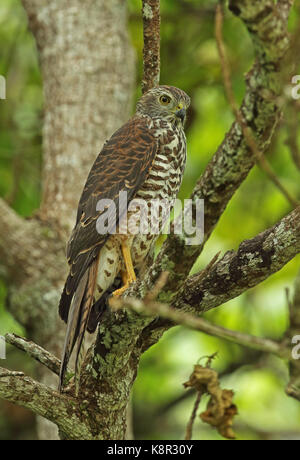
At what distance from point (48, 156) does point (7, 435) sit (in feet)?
7.09

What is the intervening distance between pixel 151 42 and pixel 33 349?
158 centimetres

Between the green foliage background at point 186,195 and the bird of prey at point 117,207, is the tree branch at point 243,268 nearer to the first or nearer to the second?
the bird of prey at point 117,207

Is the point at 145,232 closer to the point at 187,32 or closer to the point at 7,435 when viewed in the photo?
the point at 7,435

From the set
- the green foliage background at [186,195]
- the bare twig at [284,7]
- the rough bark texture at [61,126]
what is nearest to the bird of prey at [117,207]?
the rough bark texture at [61,126]

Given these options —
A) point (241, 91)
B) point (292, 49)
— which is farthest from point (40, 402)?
point (241, 91)

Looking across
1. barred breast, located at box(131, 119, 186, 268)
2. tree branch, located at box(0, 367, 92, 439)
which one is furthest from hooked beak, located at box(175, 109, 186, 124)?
tree branch, located at box(0, 367, 92, 439)

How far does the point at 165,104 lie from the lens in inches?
163

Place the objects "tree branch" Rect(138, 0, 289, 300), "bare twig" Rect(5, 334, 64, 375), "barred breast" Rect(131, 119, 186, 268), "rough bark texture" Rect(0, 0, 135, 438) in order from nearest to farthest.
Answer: "tree branch" Rect(138, 0, 289, 300) < "bare twig" Rect(5, 334, 64, 375) < "barred breast" Rect(131, 119, 186, 268) < "rough bark texture" Rect(0, 0, 135, 438)

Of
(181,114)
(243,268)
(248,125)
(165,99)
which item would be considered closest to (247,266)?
(243,268)

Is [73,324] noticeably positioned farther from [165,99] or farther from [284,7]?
[284,7]

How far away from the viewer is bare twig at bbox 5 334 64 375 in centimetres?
309

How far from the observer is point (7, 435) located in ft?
17.6

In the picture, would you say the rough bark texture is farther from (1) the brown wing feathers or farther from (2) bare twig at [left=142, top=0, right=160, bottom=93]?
(2) bare twig at [left=142, top=0, right=160, bottom=93]

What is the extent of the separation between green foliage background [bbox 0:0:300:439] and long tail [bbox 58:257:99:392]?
214 centimetres
